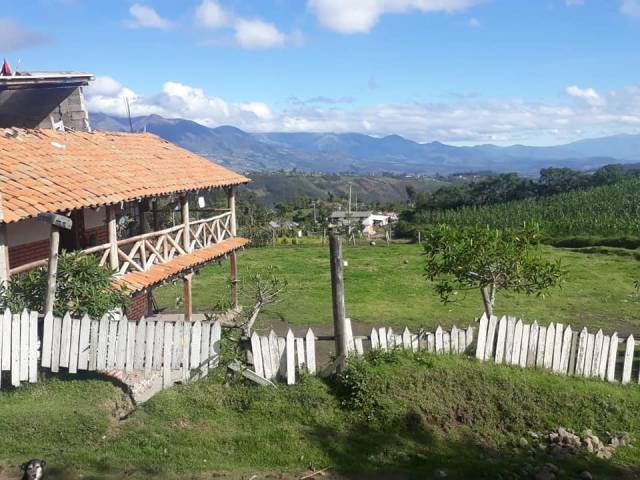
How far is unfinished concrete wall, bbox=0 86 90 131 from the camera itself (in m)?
14.8

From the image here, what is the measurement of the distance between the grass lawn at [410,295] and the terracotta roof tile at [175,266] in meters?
1.26

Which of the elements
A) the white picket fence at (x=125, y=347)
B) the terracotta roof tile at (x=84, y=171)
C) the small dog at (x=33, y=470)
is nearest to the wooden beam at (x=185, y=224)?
the terracotta roof tile at (x=84, y=171)

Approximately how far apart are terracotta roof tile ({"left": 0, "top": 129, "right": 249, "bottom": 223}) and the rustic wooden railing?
1132mm

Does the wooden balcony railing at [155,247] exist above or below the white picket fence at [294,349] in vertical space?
above

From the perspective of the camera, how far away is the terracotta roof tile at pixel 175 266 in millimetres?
11938

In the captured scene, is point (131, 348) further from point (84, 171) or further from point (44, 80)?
point (44, 80)

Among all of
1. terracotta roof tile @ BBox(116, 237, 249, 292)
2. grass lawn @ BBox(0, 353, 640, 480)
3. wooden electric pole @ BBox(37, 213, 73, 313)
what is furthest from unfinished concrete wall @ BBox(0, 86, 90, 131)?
grass lawn @ BBox(0, 353, 640, 480)

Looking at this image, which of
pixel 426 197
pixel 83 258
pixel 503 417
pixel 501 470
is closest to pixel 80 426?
pixel 83 258

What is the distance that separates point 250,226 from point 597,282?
3055cm

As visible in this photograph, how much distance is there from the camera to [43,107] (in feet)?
51.8

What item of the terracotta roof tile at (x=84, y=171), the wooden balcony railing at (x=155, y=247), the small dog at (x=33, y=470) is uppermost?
the terracotta roof tile at (x=84, y=171)

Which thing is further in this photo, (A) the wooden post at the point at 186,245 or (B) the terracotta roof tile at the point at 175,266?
(A) the wooden post at the point at 186,245

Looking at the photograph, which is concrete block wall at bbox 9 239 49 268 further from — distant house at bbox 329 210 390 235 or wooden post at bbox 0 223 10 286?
distant house at bbox 329 210 390 235

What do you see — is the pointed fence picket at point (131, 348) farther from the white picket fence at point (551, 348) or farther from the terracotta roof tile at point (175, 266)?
the terracotta roof tile at point (175, 266)
